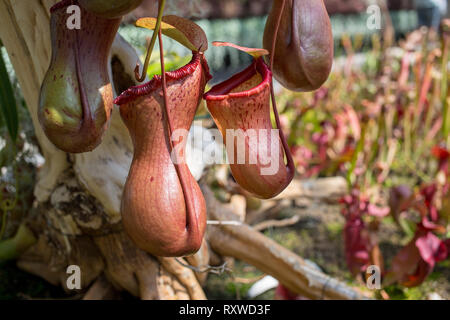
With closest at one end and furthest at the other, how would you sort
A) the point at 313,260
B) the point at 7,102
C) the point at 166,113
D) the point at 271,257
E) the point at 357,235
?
the point at 166,113 → the point at 7,102 → the point at 271,257 → the point at 357,235 → the point at 313,260

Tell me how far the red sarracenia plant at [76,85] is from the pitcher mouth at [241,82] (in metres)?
0.13

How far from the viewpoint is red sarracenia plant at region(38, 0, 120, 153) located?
53 cm

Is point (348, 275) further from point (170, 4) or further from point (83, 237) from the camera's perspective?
point (170, 4)

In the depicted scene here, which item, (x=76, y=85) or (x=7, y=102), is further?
(x=7, y=102)

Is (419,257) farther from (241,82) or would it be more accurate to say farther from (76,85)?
(76,85)

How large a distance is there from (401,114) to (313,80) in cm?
159

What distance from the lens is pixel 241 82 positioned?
0.63m

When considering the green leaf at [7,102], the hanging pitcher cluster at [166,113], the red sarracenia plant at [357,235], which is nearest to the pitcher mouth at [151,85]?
the hanging pitcher cluster at [166,113]

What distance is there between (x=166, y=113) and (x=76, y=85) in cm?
11

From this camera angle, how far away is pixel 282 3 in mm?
592

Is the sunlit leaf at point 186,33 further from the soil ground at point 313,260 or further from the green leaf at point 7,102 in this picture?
the soil ground at point 313,260

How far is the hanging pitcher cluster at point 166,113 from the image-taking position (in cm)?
52

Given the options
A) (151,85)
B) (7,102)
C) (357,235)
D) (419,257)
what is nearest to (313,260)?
(357,235)
